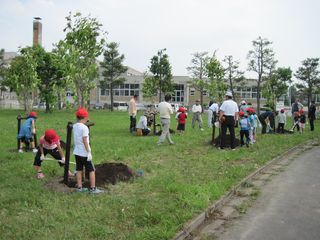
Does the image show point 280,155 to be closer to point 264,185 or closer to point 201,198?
point 264,185

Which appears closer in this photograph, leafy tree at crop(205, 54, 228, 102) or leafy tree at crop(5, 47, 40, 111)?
leafy tree at crop(5, 47, 40, 111)

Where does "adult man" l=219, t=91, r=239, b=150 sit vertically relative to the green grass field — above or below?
above

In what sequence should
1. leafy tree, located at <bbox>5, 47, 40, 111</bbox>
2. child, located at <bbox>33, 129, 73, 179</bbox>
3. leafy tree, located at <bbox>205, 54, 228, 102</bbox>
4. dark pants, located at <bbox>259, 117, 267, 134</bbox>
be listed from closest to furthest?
child, located at <bbox>33, 129, 73, 179</bbox> → dark pants, located at <bbox>259, 117, 267, 134</bbox> → leafy tree, located at <bbox>5, 47, 40, 111</bbox> → leafy tree, located at <bbox>205, 54, 228, 102</bbox>

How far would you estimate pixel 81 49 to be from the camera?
1070 centimetres

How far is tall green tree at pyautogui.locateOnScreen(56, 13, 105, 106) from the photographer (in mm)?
10555

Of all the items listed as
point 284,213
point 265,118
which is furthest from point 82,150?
point 265,118

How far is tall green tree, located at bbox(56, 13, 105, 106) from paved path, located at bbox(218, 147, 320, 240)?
551 cm

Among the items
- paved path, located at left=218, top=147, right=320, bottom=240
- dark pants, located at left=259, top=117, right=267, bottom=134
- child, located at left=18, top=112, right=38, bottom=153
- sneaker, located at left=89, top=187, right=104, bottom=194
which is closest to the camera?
paved path, located at left=218, top=147, right=320, bottom=240

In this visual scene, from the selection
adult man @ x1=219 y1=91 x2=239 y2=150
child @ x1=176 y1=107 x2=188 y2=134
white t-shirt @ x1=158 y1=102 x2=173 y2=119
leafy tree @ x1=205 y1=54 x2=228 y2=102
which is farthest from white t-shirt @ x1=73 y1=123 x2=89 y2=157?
Result: leafy tree @ x1=205 y1=54 x2=228 y2=102

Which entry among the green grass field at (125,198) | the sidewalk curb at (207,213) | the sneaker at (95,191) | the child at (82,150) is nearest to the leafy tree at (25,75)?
the green grass field at (125,198)

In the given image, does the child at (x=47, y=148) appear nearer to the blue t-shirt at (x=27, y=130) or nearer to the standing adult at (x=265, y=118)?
the blue t-shirt at (x=27, y=130)

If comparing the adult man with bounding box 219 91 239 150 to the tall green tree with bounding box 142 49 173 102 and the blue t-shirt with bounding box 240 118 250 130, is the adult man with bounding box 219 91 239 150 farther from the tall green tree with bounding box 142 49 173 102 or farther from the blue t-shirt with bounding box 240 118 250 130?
the tall green tree with bounding box 142 49 173 102

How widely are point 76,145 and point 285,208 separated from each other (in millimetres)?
3612

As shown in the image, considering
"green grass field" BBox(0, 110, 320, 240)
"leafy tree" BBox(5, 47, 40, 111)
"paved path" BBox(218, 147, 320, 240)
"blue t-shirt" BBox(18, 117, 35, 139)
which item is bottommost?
"paved path" BBox(218, 147, 320, 240)
